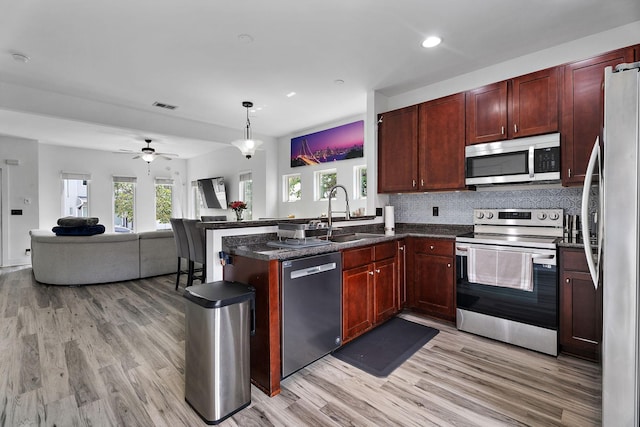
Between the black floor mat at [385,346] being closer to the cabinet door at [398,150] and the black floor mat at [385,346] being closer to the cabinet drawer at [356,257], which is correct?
the cabinet drawer at [356,257]

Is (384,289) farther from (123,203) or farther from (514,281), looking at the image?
(123,203)

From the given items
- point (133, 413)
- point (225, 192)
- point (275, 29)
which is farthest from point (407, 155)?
point (225, 192)

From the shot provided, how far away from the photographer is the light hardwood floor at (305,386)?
1771mm

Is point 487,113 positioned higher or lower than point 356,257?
higher

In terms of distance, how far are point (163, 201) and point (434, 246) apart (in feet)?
28.5

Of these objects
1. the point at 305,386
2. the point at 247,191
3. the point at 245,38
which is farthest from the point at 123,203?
the point at 305,386

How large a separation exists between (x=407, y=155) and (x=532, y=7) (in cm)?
170

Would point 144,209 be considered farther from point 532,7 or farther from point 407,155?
point 532,7

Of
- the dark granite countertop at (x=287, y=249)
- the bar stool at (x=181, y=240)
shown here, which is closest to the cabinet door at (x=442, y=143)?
the dark granite countertop at (x=287, y=249)

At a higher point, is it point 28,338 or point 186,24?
point 186,24

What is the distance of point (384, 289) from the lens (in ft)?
9.82

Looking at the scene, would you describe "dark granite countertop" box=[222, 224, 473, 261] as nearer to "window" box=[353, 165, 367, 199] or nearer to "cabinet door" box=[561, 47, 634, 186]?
"cabinet door" box=[561, 47, 634, 186]

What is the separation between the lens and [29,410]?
6.00 feet

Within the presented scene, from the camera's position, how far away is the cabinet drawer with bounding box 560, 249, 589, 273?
7.70 ft
